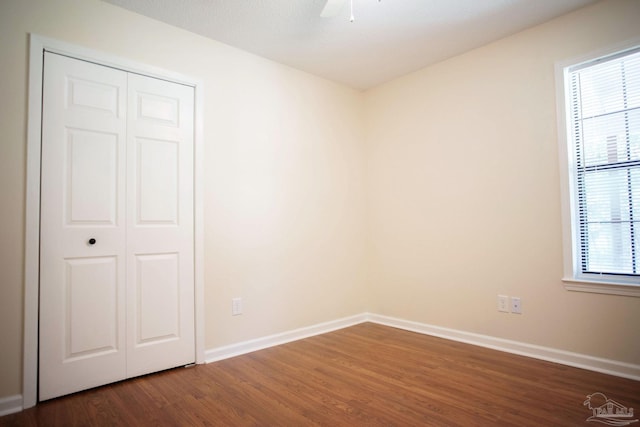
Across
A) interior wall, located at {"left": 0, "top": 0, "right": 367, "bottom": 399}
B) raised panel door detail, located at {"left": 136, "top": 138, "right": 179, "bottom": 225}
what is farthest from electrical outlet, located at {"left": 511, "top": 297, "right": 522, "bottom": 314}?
raised panel door detail, located at {"left": 136, "top": 138, "right": 179, "bottom": 225}

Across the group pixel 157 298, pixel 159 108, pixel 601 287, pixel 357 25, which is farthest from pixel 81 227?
pixel 601 287

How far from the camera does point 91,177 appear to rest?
241cm

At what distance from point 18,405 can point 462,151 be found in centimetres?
356

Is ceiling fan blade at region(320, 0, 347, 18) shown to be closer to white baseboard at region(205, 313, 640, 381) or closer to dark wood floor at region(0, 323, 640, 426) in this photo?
dark wood floor at region(0, 323, 640, 426)

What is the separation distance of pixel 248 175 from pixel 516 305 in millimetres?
2395

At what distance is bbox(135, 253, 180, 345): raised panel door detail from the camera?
258 cm

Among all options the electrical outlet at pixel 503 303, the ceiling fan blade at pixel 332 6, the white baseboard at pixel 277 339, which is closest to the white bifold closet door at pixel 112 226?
the white baseboard at pixel 277 339

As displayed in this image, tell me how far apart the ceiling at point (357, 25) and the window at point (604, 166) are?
0.55 m

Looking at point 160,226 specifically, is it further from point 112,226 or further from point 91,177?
point 91,177

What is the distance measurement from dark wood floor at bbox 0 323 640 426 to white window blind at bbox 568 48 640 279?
83 cm

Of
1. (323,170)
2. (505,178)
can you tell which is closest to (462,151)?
(505,178)

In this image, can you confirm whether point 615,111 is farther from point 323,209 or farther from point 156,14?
point 156,14

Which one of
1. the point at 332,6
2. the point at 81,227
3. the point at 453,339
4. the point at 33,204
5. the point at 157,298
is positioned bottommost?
the point at 453,339

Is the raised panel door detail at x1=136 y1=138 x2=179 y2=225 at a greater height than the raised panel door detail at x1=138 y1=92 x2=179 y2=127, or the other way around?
the raised panel door detail at x1=138 y1=92 x2=179 y2=127
